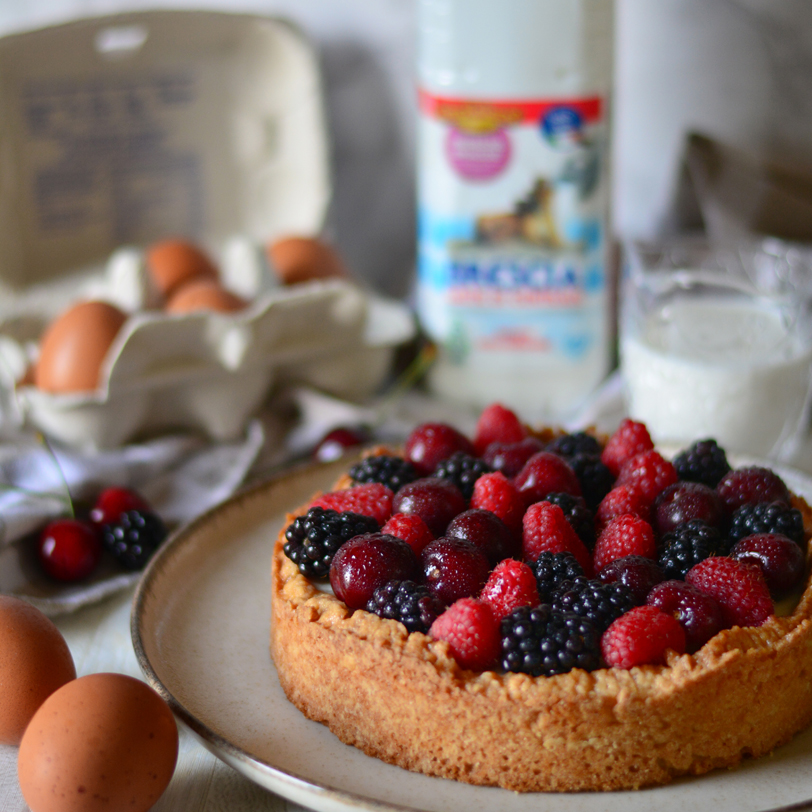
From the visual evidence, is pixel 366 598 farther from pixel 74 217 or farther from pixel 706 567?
pixel 74 217

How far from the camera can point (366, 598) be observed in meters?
1.01

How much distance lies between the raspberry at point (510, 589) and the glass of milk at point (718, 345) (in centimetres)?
65

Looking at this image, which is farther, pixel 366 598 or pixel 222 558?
pixel 222 558

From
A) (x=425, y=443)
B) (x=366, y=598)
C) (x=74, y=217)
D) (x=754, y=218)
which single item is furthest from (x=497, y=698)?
(x=74, y=217)

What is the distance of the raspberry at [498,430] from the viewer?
137 centimetres

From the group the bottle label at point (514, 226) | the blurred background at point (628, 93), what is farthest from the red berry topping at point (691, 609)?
the blurred background at point (628, 93)

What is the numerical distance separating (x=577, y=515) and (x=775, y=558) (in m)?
0.22

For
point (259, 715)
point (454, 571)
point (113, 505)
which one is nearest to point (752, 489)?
point (454, 571)

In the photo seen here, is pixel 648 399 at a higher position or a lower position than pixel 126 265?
lower

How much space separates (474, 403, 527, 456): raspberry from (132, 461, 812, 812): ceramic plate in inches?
13.2

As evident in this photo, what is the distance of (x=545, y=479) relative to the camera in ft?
3.91

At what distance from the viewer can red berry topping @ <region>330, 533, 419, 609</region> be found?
1.01 m

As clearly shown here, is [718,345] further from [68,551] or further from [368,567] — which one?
[68,551]

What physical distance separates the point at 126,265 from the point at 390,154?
823mm
